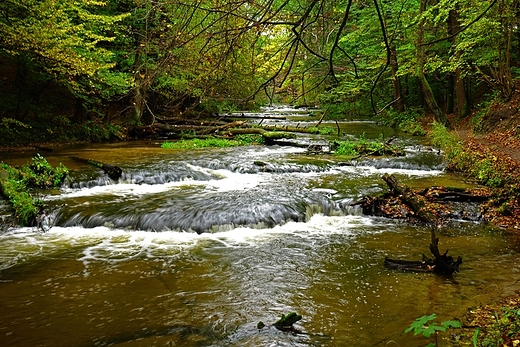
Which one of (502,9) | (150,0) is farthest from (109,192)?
(502,9)

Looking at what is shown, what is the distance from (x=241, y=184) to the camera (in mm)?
11461

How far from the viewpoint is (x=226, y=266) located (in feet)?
20.6

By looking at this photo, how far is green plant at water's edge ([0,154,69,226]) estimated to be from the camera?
27.2 ft

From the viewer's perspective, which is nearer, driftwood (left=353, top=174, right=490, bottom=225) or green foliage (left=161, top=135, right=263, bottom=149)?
driftwood (left=353, top=174, right=490, bottom=225)

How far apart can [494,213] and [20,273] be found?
29.1 ft

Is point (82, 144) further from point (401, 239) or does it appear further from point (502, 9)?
point (502, 9)

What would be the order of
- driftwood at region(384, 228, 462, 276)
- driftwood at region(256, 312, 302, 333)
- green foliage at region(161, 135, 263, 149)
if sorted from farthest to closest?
green foliage at region(161, 135, 263, 149)
driftwood at region(384, 228, 462, 276)
driftwood at region(256, 312, 302, 333)

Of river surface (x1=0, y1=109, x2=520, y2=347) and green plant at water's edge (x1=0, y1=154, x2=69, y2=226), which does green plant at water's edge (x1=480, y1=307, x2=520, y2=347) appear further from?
green plant at water's edge (x1=0, y1=154, x2=69, y2=226)

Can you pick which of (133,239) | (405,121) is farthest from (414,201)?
(405,121)

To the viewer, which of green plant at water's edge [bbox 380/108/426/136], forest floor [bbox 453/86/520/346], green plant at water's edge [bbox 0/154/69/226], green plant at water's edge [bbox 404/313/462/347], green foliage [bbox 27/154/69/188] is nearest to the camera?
green plant at water's edge [bbox 404/313/462/347]

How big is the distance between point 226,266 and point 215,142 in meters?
12.4

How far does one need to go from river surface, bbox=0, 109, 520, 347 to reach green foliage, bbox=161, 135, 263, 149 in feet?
18.1

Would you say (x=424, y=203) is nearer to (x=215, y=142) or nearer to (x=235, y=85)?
(x=235, y=85)

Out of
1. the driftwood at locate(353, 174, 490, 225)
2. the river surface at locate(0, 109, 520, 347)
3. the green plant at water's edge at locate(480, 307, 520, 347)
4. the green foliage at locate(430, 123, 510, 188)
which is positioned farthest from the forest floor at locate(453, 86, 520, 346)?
the driftwood at locate(353, 174, 490, 225)
